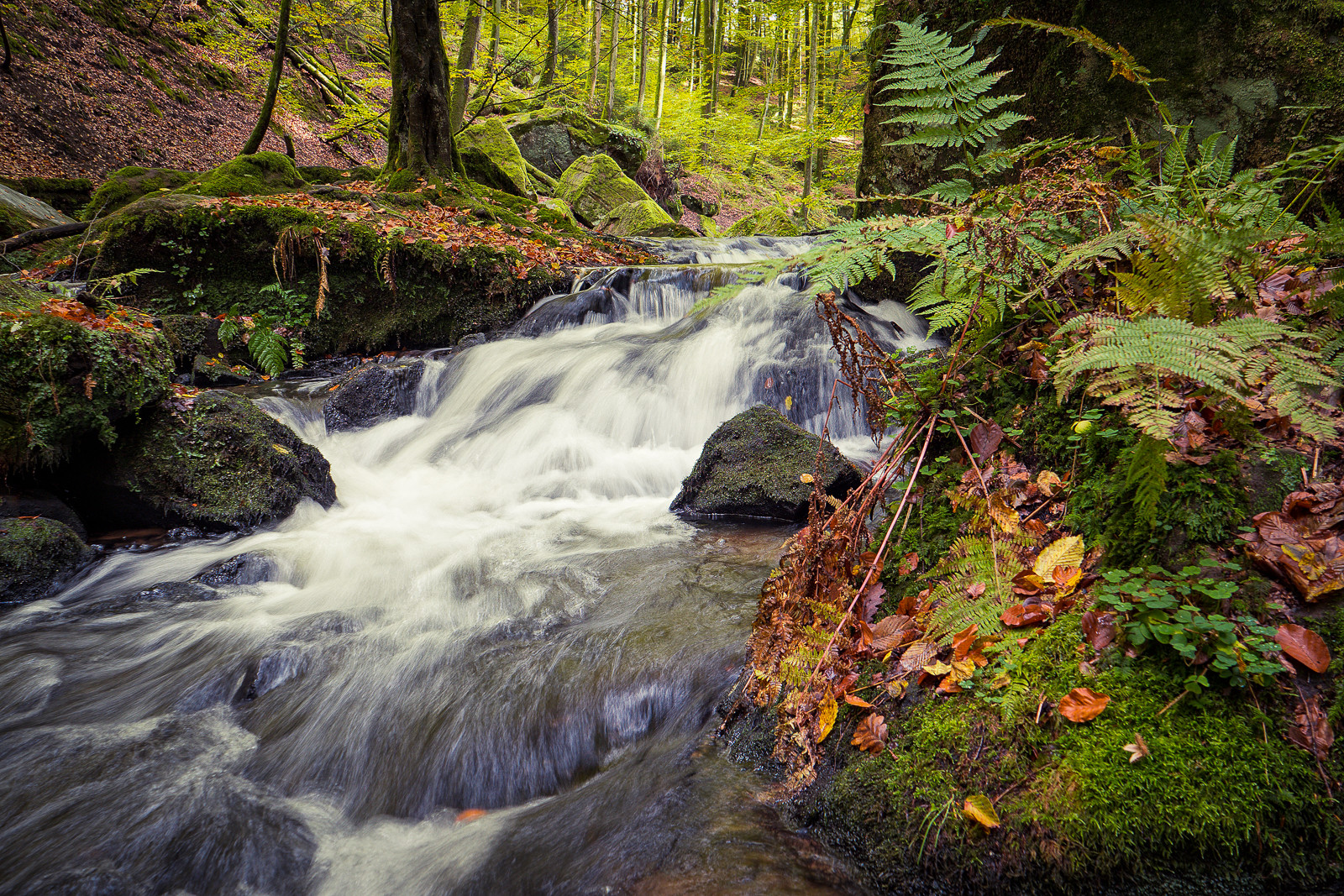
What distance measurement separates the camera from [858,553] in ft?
8.28

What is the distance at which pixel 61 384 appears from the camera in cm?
479

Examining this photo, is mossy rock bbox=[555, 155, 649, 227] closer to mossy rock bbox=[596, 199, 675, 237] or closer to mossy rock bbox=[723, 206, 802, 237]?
mossy rock bbox=[596, 199, 675, 237]

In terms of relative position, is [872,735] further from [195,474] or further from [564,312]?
[564,312]

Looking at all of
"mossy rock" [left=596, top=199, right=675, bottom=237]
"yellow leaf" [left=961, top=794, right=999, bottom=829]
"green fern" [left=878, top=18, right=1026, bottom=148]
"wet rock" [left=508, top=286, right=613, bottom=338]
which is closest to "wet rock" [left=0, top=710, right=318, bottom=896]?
"yellow leaf" [left=961, top=794, right=999, bottom=829]

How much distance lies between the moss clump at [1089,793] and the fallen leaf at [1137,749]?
1cm

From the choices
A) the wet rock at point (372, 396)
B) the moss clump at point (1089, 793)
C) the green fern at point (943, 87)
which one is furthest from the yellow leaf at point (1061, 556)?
the wet rock at point (372, 396)

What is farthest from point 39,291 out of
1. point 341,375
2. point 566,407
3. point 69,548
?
point 566,407

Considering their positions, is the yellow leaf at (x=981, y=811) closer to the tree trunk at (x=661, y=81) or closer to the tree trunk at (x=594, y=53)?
the tree trunk at (x=661, y=81)

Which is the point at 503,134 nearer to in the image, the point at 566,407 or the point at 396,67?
the point at 396,67

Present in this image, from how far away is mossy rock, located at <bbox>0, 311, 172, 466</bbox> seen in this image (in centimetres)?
464

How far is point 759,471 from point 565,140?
19.8 meters

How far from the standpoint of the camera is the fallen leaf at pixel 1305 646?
146 centimetres

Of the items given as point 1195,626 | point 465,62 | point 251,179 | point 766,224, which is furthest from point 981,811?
point 766,224

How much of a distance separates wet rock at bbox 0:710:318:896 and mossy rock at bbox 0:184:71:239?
385 inches
